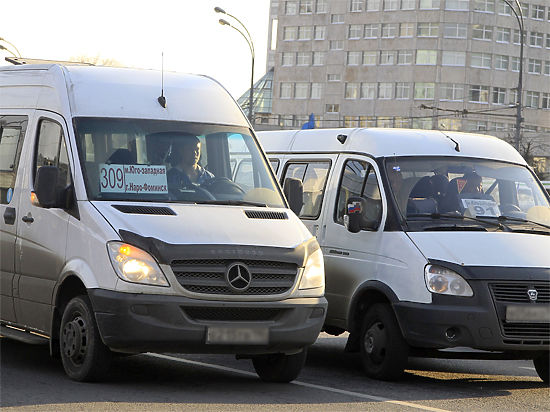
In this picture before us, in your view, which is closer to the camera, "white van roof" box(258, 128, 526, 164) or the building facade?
"white van roof" box(258, 128, 526, 164)

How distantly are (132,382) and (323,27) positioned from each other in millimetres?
120055

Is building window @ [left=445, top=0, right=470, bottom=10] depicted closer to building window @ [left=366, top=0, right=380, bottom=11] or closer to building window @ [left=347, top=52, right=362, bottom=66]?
building window @ [left=366, top=0, right=380, bottom=11]

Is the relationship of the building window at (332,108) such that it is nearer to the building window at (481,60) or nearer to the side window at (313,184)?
the building window at (481,60)

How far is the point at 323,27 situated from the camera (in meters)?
128

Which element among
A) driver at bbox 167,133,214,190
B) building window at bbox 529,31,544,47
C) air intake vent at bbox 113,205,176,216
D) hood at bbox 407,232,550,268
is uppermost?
building window at bbox 529,31,544,47

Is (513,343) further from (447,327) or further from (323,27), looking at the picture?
(323,27)

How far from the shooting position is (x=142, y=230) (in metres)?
9.12

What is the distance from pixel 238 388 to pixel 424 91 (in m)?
113

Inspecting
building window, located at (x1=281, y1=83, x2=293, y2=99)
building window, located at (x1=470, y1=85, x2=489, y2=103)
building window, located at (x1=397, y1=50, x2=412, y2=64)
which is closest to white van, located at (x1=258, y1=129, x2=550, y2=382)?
building window, located at (x1=470, y1=85, x2=489, y2=103)

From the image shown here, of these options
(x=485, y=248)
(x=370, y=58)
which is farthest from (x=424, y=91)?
(x=485, y=248)

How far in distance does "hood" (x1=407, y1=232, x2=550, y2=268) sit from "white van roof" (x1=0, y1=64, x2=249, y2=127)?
1.95 m

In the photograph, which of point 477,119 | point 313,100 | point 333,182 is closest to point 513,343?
point 333,182

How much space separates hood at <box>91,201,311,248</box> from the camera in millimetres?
9141

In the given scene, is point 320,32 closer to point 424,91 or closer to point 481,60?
point 424,91
